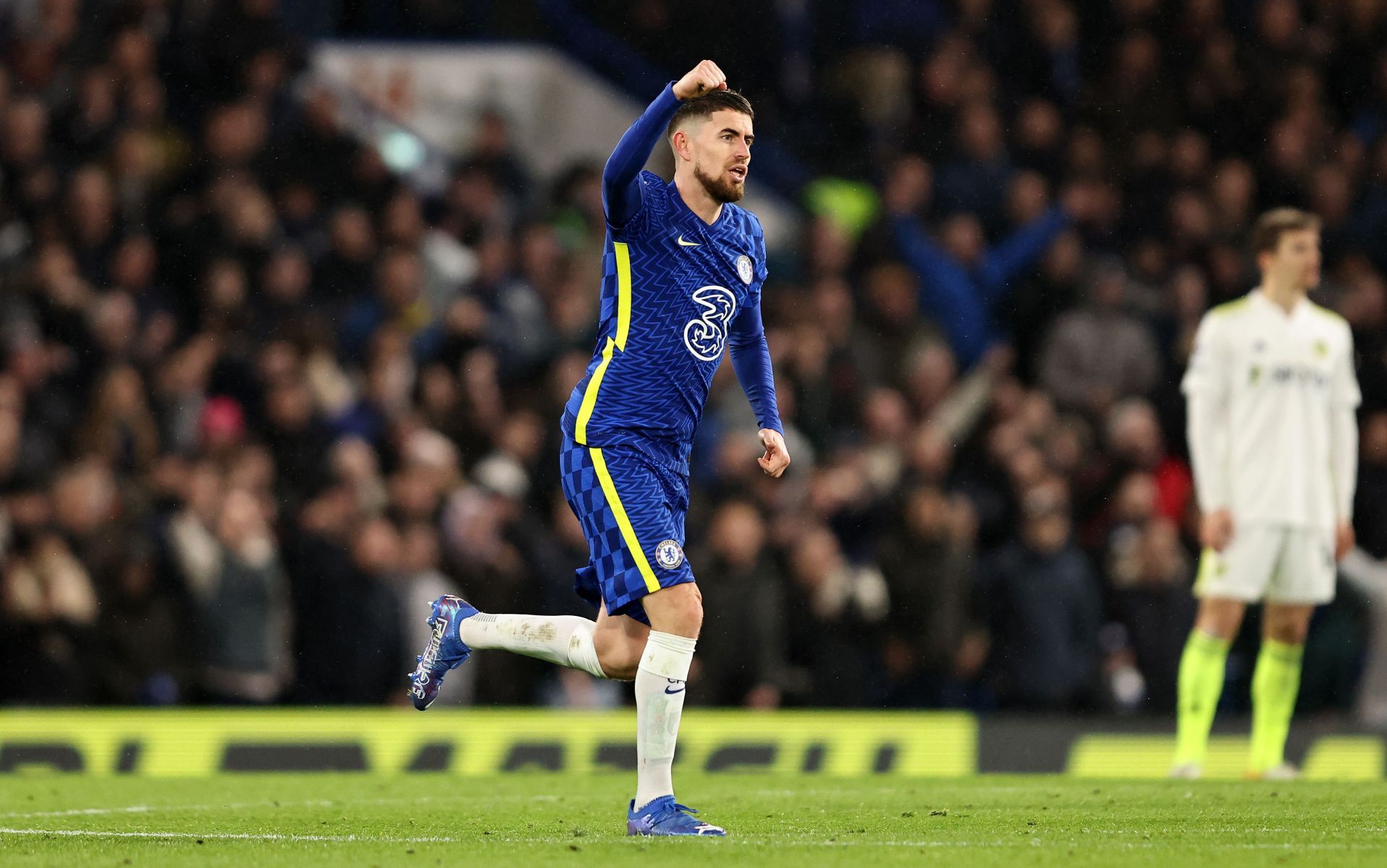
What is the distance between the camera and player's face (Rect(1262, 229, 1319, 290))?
35.1 feet

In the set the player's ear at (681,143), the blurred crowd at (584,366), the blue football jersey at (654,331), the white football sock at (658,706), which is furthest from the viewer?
the blurred crowd at (584,366)

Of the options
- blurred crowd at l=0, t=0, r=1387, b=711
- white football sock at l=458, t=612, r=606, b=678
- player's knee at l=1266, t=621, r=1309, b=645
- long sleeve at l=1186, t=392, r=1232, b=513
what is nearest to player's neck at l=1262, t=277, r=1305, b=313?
long sleeve at l=1186, t=392, r=1232, b=513

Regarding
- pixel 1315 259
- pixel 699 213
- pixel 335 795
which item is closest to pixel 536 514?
pixel 335 795

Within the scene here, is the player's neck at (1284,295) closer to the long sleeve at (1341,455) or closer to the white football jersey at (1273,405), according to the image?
the white football jersey at (1273,405)

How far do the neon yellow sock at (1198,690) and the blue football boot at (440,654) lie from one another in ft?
14.7

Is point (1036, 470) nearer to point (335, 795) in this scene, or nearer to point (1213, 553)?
point (1213, 553)

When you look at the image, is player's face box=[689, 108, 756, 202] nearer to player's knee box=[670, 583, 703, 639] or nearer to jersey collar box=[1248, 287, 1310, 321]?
player's knee box=[670, 583, 703, 639]

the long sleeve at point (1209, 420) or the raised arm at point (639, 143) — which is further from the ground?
the raised arm at point (639, 143)

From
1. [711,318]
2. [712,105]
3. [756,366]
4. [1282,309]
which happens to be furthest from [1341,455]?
[712,105]

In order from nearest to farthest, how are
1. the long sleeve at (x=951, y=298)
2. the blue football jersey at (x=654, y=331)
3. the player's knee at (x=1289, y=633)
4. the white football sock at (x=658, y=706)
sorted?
the white football sock at (x=658, y=706), the blue football jersey at (x=654, y=331), the player's knee at (x=1289, y=633), the long sleeve at (x=951, y=298)

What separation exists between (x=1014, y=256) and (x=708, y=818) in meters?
8.86

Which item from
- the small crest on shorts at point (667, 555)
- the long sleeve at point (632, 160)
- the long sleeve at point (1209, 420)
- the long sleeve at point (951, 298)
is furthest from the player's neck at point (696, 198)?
the long sleeve at point (951, 298)

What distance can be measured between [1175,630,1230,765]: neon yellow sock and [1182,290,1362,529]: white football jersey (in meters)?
0.70

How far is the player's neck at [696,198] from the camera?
7.36 metres
